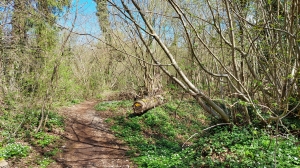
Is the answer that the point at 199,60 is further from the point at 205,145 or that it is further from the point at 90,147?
the point at 90,147

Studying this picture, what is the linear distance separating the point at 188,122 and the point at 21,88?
8.12m

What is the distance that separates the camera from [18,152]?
5.73m

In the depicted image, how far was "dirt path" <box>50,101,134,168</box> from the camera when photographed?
5.99m

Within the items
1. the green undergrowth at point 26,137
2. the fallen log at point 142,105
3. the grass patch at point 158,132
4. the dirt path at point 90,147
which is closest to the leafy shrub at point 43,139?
the green undergrowth at point 26,137

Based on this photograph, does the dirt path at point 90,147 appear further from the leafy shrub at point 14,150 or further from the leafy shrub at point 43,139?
the leafy shrub at point 14,150

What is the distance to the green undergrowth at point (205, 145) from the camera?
14.3 ft

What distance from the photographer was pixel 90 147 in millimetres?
7195

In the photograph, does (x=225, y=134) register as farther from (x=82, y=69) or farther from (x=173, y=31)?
(x=82, y=69)

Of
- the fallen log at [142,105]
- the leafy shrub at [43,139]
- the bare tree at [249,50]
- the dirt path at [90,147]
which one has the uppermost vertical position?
the bare tree at [249,50]

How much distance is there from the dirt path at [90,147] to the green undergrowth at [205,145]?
0.40 metres

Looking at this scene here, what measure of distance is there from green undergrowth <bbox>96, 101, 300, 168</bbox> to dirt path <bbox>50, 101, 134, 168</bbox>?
405mm

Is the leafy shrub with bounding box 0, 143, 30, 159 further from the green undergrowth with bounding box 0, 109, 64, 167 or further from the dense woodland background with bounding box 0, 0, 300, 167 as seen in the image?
the dense woodland background with bounding box 0, 0, 300, 167

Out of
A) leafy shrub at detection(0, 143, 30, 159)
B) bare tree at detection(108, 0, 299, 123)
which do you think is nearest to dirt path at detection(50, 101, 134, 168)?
leafy shrub at detection(0, 143, 30, 159)

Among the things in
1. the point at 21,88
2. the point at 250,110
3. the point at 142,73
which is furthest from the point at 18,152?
the point at 142,73
